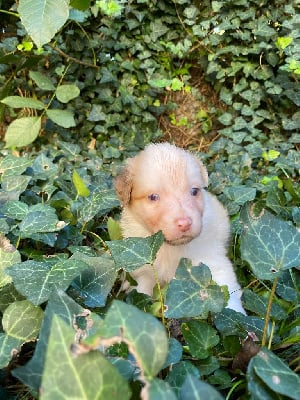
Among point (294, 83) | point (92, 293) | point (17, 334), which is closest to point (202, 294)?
point (92, 293)

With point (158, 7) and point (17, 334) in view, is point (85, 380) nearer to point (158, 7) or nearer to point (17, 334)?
point (17, 334)

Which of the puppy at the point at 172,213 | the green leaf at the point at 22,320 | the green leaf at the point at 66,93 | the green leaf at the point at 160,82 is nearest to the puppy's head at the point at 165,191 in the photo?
the puppy at the point at 172,213

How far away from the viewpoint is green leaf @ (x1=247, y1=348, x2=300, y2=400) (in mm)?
826

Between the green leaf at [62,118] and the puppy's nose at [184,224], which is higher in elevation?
the puppy's nose at [184,224]

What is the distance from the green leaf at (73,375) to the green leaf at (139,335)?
4cm

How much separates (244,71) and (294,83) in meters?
0.47

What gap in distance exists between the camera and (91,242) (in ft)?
6.76

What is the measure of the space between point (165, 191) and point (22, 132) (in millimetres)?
2314

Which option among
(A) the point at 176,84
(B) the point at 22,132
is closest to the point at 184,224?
(B) the point at 22,132

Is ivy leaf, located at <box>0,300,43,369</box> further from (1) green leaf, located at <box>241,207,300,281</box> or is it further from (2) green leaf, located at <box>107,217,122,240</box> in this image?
(2) green leaf, located at <box>107,217,122,240</box>

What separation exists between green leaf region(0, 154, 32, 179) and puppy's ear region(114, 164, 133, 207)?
14.5 inches

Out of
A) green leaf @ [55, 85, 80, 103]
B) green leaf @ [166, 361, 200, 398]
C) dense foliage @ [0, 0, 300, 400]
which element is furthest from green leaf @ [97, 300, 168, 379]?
green leaf @ [55, 85, 80, 103]

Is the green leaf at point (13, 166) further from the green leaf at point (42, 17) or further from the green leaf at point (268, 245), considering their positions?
the green leaf at point (268, 245)

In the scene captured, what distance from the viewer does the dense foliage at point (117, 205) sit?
802mm
